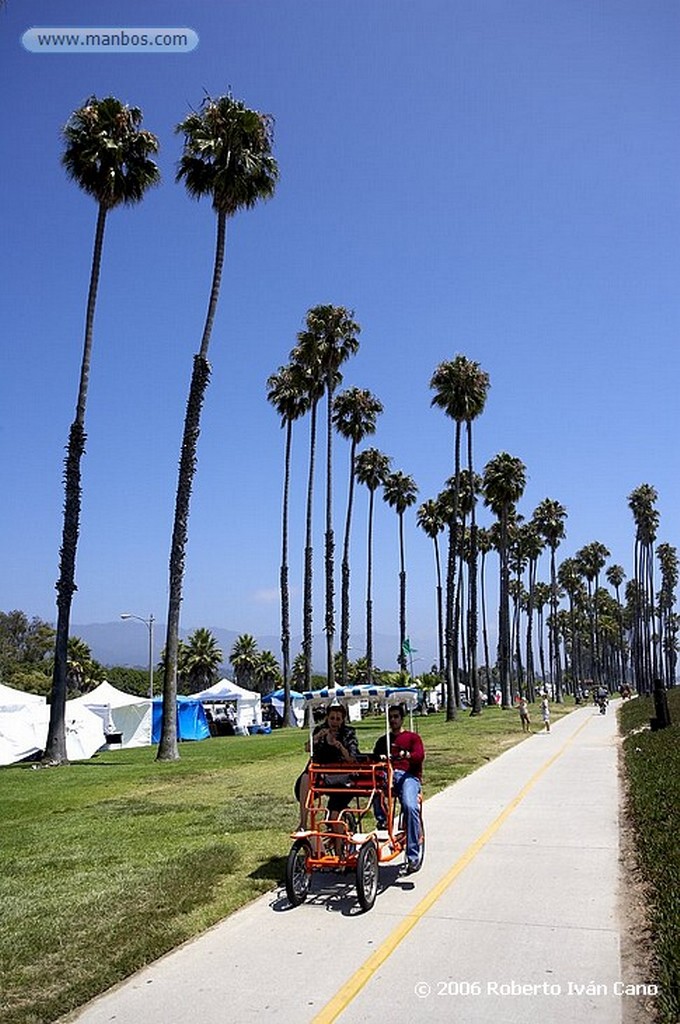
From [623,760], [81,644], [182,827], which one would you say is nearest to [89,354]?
[182,827]

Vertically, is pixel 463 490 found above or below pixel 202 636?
above

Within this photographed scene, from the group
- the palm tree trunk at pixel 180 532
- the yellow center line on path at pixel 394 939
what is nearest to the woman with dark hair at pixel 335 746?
the yellow center line on path at pixel 394 939

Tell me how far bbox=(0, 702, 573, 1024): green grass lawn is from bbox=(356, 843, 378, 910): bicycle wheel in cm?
128

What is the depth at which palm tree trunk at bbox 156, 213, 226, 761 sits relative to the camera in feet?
87.5

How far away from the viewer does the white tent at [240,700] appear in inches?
1903

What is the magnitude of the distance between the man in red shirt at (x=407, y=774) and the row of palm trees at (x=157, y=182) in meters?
17.1

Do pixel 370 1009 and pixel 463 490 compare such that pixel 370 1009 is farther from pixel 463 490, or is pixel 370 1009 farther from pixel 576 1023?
pixel 463 490

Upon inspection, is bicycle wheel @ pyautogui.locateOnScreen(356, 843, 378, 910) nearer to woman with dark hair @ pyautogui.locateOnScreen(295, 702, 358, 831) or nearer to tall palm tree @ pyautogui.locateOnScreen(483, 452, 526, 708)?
woman with dark hair @ pyautogui.locateOnScreen(295, 702, 358, 831)

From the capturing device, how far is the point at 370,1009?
575 centimetres

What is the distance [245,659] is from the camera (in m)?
91.4

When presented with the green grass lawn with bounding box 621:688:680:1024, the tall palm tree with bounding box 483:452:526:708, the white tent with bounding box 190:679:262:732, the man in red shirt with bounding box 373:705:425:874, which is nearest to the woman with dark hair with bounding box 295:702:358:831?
the man in red shirt with bounding box 373:705:425:874

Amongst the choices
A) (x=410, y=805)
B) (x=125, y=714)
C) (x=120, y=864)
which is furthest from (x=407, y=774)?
(x=125, y=714)

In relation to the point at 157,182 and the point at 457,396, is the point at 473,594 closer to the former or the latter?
the point at 457,396

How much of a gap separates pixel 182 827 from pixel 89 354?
58.1 ft
